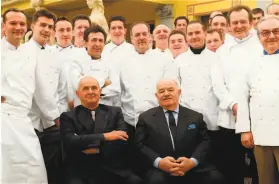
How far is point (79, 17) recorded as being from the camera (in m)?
3.88

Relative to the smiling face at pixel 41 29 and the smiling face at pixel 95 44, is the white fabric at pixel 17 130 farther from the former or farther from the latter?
the smiling face at pixel 95 44

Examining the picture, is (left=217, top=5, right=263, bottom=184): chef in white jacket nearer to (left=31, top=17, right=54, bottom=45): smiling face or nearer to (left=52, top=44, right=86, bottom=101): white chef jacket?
(left=52, top=44, right=86, bottom=101): white chef jacket

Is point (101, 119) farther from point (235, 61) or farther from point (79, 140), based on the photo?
point (235, 61)

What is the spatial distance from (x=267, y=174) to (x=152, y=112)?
0.98 meters

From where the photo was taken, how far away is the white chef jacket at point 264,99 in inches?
93.4

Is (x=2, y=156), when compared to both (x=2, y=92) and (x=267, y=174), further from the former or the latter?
(x=267, y=174)

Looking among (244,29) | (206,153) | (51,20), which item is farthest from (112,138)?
(244,29)

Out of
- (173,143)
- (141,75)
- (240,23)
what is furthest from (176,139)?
(240,23)

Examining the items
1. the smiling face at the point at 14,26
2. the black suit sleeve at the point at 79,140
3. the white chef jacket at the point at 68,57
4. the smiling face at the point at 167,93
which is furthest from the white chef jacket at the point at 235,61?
the smiling face at the point at 14,26

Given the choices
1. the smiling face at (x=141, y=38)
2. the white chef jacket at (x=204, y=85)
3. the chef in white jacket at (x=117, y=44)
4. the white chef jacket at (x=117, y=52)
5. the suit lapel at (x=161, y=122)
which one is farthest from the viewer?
the chef in white jacket at (x=117, y=44)

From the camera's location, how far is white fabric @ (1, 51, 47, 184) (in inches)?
100

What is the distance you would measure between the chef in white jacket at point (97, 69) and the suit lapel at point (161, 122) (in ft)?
→ 1.57

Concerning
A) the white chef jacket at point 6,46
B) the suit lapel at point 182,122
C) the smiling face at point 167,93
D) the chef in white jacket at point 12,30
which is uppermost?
the chef in white jacket at point 12,30

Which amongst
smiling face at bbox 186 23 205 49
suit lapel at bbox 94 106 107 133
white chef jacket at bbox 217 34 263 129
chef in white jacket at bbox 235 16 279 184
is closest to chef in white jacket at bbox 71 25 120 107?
suit lapel at bbox 94 106 107 133
